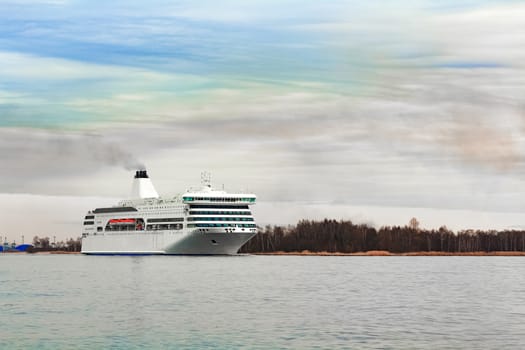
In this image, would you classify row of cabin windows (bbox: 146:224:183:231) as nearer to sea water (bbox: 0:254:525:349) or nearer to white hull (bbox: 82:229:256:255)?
white hull (bbox: 82:229:256:255)

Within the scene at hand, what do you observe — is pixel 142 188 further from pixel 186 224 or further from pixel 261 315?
pixel 261 315

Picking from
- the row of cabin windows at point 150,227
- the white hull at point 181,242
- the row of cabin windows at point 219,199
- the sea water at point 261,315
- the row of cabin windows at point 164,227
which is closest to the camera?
the sea water at point 261,315

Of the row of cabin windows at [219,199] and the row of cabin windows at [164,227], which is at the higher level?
the row of cabin windows at [219,199]

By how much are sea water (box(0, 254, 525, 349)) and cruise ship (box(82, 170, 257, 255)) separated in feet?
201

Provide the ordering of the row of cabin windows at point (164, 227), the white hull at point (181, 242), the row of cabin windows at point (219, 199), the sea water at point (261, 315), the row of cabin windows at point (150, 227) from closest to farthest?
the sea water at point (261, 315)
the white hull at point (181, 242)
the row of cabin windows at point (219, 199)
the row of cabin windows at point (164, 227)
the row of cabin windows at point (150, 227)

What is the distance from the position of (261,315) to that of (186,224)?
3559 inches

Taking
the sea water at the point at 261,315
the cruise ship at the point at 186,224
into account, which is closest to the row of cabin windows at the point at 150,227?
the cruise ship at the point at 186,224

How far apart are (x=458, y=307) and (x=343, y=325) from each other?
37.5ft

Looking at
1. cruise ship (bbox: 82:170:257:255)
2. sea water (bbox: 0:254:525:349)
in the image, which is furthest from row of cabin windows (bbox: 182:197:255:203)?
sea water (bbox: 0:254:525:349)

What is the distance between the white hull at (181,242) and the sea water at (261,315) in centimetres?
6079

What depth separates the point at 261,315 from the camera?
140 feet

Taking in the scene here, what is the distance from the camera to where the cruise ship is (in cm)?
13088

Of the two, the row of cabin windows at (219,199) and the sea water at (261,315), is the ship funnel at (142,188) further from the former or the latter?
the sea water at (261,315)

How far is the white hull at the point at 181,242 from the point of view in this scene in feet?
428
